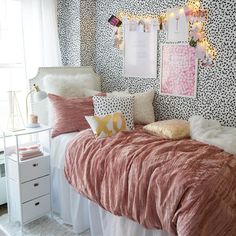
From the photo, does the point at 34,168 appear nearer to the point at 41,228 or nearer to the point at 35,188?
the point at 35,188

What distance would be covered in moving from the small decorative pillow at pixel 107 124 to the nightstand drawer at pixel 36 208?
2.54ft

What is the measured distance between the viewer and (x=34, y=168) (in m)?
2.44

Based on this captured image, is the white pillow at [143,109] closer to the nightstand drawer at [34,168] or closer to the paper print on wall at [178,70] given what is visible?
the paper print on wall at [178,70]

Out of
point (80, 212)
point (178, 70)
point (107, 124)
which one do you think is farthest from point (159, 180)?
point (178, 70)

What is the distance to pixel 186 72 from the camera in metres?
2.75

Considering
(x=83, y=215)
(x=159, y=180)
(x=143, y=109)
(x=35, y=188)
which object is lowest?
(x=83, y=215)

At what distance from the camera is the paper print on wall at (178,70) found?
8.86 ft

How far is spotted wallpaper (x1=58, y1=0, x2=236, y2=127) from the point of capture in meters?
2.47

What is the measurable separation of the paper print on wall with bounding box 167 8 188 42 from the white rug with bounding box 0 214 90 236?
1.96 meters

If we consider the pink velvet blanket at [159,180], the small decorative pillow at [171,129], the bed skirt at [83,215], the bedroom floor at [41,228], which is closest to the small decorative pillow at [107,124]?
the pink velvet blanket at [159,180]

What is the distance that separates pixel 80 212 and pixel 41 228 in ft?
1.23

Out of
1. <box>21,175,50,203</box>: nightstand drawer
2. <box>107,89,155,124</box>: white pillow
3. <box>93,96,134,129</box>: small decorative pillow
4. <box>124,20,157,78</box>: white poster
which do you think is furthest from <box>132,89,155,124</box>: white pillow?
<box>21,175,50,203</box>: nightstand drawer

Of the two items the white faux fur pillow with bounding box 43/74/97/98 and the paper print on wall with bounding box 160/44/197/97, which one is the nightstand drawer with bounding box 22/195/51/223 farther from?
the paper print on wall with bounding box 160/44/197/97

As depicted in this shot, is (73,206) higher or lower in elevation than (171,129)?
lower
